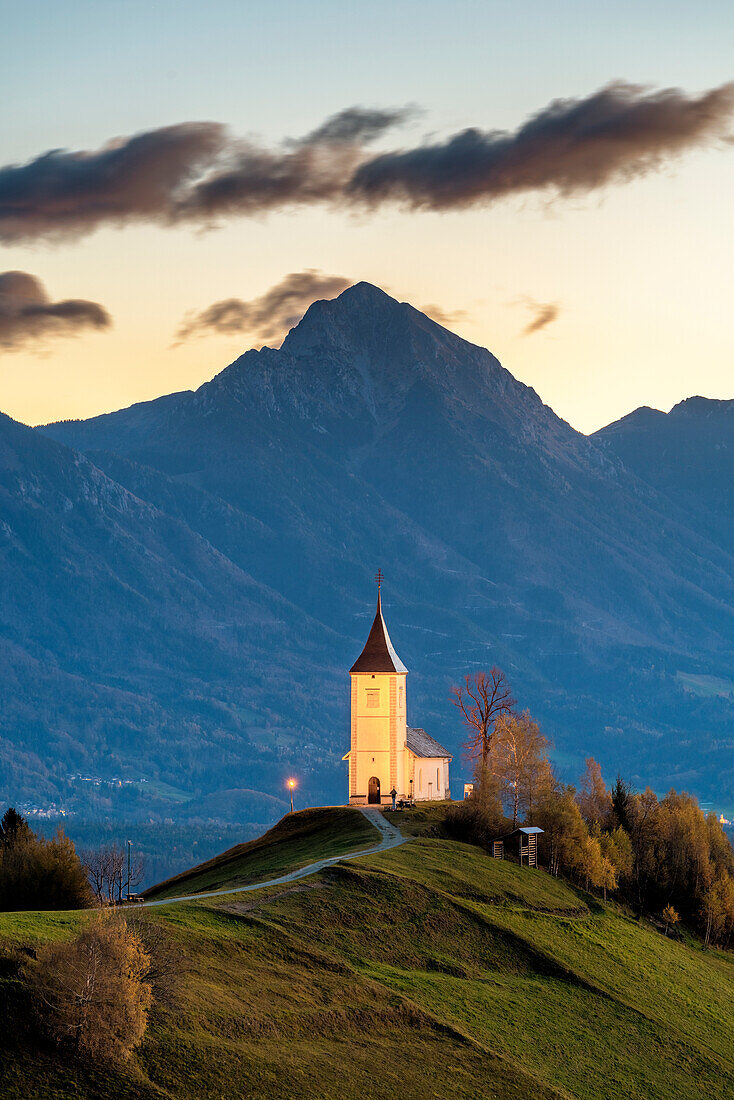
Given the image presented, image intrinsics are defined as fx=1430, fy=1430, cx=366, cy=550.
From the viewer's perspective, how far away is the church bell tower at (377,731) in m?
123

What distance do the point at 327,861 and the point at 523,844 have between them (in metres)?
22.5

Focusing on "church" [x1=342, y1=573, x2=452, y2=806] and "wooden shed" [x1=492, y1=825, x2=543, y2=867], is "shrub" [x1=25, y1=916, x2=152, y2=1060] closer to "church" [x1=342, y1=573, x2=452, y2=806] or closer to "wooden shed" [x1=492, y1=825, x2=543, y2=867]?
"wooden shed" [x1=492, y1=825, x2=543, y2=867]

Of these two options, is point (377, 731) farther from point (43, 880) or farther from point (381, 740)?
point (43, 880)

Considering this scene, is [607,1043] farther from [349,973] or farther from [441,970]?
[349,973]

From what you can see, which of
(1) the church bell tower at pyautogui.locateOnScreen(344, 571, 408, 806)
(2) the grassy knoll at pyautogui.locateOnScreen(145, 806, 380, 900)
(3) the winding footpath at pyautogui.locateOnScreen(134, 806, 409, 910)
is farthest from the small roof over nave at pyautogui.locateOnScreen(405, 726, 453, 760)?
(2) the grassy knoll at pyautogui.locateOnScreen(145, 806, 380, 900)

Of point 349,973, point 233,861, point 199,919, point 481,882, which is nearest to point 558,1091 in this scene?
point 349,973

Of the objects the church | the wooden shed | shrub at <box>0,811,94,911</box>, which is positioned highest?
the church

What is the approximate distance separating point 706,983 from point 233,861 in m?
32.4

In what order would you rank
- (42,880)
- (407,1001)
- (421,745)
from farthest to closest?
1. (421,745)
2. (42,880)
3. (407,1001)

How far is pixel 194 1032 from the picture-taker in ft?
151

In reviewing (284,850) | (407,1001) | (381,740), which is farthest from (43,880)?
(381,740)

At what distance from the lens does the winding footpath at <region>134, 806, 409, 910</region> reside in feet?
226

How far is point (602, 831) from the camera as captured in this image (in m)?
114

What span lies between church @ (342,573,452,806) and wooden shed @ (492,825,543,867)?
20.8m
